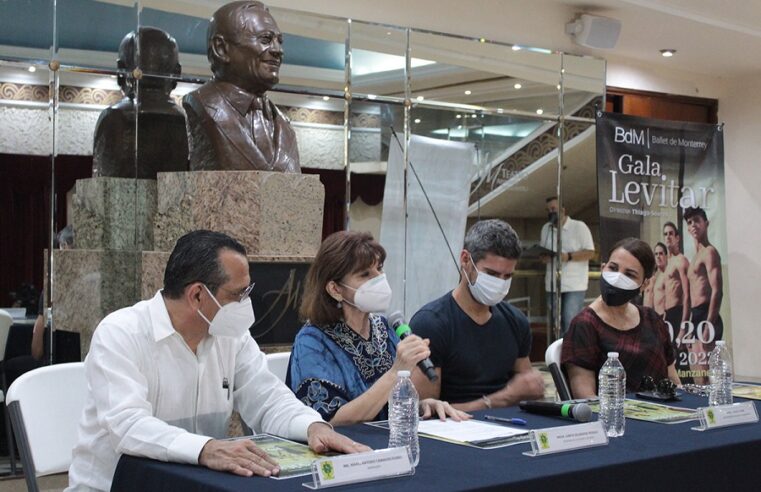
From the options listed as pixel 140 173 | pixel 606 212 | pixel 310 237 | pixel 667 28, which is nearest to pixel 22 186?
pixel 140 173

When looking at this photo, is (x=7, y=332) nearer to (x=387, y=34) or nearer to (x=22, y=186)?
(x=22, y=186)

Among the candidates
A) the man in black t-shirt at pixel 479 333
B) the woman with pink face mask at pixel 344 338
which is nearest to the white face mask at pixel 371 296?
the woman with pink face mask at pixel 344 338

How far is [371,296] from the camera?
2.63 metres

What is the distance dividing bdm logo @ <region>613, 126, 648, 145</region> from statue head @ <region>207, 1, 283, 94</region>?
2.36 meters

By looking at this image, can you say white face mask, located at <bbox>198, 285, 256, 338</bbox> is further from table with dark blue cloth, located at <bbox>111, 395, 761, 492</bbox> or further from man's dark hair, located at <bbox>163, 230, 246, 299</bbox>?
table with dark blue cloth, located at <bbox>111, 395, 761, 492</bbox>

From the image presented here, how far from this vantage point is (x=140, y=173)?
4492mm

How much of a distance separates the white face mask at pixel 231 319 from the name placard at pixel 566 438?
0.73 m

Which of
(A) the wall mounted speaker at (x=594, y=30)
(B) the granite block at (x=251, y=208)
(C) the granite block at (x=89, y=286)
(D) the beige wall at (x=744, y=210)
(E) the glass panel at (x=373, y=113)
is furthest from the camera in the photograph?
(D) the beige wall at (x=744, y=210)

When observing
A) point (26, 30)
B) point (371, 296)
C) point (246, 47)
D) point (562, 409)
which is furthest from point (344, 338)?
point (26, 30)

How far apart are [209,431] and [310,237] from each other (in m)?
2.00

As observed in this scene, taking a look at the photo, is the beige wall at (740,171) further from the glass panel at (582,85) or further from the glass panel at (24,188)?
the glass panel at (24,188)

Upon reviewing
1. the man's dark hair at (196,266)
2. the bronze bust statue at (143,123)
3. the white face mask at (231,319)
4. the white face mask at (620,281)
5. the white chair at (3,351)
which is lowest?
the white chair at (3,351)

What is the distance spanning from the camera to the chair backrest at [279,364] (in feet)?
9.36

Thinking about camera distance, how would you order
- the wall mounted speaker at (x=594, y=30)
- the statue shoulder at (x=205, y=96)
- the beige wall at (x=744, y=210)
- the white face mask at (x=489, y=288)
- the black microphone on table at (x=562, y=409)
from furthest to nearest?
the beige wall at (x=744, y=210) → the wall mounted speaker at (x=594, y=30) → the statue shoulder at (x=205, y=96) → the white face mask at (x=489, y=288) → the black microphone on table at (x=562, y=409)
